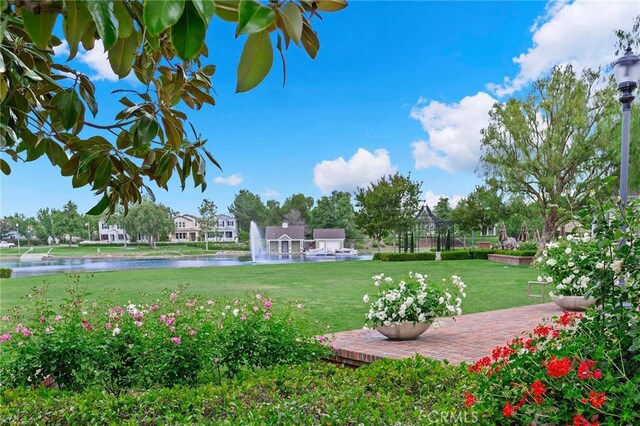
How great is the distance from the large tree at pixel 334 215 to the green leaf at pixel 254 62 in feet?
206

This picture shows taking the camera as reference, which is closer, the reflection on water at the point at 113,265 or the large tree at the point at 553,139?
the large tree at the point at 553,139

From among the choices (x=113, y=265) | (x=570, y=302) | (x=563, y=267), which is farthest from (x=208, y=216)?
(x=563, y=267)

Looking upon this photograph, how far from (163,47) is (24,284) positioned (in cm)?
1737

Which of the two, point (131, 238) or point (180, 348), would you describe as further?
point (131, 238)

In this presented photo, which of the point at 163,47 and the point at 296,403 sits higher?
the point at 163,47

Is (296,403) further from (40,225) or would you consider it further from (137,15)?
(40,225)

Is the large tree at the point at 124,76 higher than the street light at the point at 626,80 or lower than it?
lower

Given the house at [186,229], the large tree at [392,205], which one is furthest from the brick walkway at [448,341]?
the house at [186,229]

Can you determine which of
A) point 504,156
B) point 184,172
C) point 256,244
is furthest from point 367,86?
point 256,244

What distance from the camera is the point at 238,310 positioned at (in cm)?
457

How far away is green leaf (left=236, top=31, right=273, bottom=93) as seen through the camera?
62 centimetres

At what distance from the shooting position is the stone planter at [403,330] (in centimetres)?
558

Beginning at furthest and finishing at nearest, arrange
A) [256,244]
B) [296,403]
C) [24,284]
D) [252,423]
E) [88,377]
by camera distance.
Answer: [256,244] < [24,284] < [88,377] < [296,403] < [252,423]

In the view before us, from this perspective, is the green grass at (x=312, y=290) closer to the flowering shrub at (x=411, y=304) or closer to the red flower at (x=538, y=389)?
the flowering shrub at (x=411, y=304)
